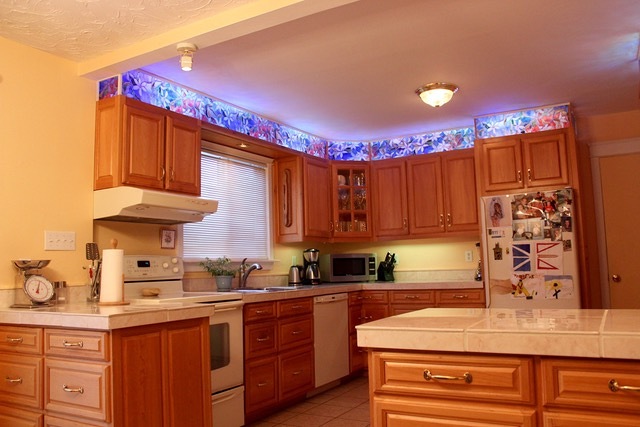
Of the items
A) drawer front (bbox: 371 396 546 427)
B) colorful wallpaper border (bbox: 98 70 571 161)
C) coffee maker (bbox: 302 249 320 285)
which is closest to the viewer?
drawer front (bbox: 371 396 546 427)

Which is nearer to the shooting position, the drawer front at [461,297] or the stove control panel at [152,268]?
the stove control panel at [152,268]

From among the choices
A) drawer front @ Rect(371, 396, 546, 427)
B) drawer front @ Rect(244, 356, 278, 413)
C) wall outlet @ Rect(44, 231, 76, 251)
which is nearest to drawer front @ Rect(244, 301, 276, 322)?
drawer front @ Rect(244, 356, 278, 413)

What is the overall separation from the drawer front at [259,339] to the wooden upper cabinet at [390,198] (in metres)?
2.08

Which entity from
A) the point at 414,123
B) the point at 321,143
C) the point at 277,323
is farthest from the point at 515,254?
the point at 321,143

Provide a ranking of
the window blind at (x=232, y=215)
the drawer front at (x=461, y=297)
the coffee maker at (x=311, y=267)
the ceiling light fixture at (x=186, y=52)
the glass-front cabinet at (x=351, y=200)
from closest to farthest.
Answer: the ceiling light fixture at (x=186, y=52) → the window blind at (x=232, y=215) → the drawer front at (x=461, y=297) → the coffee maker at (x=311, y=267) → the glass-front cabinet at (x=351, y=200)

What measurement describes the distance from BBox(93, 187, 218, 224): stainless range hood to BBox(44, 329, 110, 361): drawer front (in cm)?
95

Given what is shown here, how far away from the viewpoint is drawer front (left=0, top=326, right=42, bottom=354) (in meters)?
2.55

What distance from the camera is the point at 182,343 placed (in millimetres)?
2654

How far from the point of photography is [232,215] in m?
4.82

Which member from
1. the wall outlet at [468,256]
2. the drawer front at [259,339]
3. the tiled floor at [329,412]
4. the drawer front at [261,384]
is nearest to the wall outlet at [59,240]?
the drawer front at [259,339]

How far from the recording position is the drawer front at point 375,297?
5240 mm

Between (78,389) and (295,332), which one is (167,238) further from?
(78,389)

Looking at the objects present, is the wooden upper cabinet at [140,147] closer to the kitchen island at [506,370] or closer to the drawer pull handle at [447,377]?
the kitchen island at [506,370]

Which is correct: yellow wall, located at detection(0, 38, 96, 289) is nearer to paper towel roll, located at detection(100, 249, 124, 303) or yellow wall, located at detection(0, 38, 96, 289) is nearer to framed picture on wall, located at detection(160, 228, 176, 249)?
paper towel roll, located at detection(100, 249, 124, 303)
